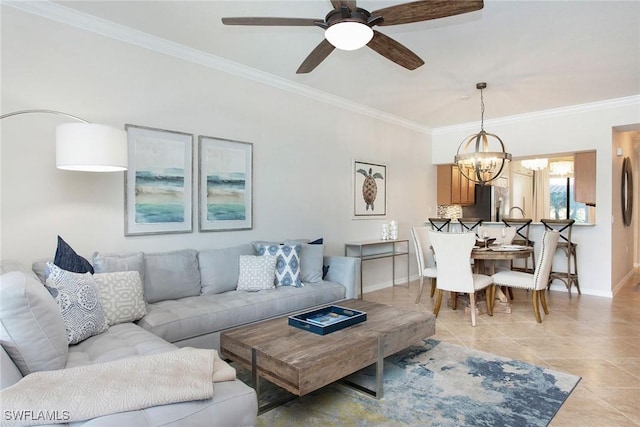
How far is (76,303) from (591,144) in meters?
6.21

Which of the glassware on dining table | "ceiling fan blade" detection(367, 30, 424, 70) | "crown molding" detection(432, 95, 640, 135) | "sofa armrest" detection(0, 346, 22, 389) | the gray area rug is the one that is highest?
"crown molding" detection(432, 95, 640, 135)

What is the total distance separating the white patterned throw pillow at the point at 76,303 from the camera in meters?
2.08

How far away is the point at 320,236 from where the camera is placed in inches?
189

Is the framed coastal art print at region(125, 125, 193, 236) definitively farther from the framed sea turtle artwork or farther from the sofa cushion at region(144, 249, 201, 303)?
the framed sea turtle artwork

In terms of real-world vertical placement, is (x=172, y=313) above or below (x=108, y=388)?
below

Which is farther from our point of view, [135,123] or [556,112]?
[556,112]

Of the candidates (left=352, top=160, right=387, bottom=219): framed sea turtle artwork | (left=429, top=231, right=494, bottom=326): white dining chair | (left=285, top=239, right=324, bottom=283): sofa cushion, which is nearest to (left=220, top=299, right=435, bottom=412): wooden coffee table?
(left=285, top=239, right=324, bottom=283): sofa cushion

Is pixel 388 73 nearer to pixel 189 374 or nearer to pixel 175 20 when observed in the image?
pixel 175 20

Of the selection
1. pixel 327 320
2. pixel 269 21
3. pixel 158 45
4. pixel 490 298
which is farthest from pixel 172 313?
pixel 490 298

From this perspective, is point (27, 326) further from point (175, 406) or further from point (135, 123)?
point (135, 123)

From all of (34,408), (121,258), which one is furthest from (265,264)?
(34,408)

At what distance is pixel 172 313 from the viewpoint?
267 centimetres

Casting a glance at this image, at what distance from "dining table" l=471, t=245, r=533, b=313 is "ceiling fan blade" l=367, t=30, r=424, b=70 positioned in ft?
7.49

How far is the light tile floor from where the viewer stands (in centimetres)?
229
